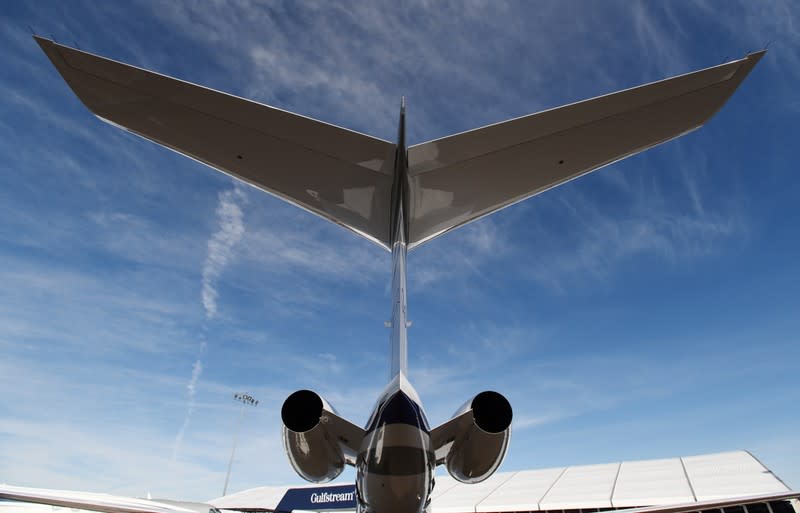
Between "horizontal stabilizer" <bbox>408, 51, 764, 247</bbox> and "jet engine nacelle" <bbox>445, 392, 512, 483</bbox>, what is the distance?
10.1ft

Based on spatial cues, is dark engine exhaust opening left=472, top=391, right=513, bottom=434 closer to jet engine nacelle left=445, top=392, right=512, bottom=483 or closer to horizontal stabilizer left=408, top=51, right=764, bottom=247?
jet engine nacelle left=445, top=392, right=512, bottom=483

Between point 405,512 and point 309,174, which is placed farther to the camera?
point 309,174

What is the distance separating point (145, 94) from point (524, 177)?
459cm

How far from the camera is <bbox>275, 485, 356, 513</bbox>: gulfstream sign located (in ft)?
78.0

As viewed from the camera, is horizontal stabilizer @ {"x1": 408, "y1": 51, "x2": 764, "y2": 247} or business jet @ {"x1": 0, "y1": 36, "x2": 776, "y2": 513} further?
horizontal stabilizer @ {"x1": 408, "y1": 51, "x2": 764, "y2": 247}

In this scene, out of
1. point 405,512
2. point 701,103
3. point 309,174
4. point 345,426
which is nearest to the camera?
point 405,512

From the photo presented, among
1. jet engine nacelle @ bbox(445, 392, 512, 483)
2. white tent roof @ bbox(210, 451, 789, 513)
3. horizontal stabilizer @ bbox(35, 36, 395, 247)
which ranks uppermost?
horizontal stabilizer @ bbox(35, 36, 395, 247)

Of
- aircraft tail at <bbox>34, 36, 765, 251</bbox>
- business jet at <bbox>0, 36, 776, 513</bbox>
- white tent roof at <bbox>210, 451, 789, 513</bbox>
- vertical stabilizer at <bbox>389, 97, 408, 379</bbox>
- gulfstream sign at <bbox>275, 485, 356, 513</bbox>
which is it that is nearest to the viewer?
business jet at <bbox>0, 36, 776, 513</bbox>

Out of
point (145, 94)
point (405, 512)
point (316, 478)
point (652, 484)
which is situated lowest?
point (405, 512)

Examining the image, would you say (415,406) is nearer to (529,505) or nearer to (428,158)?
(428,158)

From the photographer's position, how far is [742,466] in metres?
17.2

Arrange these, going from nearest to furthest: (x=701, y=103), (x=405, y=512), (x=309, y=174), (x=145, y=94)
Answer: (x=405, y=512), (x=145, y=94), (x=701, y=103), (x=309, y=174)

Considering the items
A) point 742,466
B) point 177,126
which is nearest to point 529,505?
point 742,466

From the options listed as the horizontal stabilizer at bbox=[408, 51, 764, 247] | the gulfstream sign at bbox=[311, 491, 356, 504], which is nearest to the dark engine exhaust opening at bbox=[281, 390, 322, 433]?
the horizontal stabilizer at bbox=[408, 51, 764, 247]
